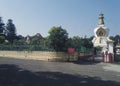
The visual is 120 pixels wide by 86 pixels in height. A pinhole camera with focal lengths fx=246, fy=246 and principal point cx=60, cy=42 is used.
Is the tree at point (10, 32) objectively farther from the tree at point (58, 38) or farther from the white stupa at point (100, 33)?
the tree at point (58, 38)

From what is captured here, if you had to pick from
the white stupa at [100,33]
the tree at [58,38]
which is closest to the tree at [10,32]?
the white stupa at [100,33]

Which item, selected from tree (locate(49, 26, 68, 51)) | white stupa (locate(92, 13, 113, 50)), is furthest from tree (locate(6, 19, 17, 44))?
tree (locate(49, 26, 68, 51))

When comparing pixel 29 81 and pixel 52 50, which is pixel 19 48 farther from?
pixel 29 81

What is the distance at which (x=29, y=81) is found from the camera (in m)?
12.0

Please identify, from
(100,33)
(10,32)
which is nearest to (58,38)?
(100,33)

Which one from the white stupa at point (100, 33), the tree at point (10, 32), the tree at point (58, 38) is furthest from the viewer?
the white stupa at point (100, 33)

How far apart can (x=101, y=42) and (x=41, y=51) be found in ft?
141

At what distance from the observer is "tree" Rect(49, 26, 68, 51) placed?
2330 centimetres

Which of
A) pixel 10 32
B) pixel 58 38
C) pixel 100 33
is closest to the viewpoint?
pixel 58 38

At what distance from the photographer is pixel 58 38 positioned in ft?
76.7

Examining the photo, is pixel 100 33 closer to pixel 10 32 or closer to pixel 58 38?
pixel 10 32

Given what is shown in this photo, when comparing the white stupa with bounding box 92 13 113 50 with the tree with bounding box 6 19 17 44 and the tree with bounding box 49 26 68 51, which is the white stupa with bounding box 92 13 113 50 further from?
the tree with bounding box 49 26 68 51

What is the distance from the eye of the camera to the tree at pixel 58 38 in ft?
76.4

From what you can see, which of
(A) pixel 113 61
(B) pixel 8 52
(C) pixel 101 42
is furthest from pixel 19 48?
(C) pixel 101 42
